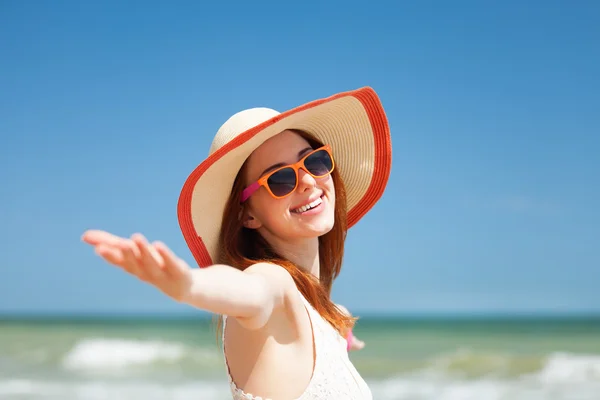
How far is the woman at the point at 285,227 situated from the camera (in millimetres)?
2709

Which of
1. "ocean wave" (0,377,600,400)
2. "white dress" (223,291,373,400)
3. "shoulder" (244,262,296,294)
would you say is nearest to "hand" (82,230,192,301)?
"shoulder" (244,262,296,294)

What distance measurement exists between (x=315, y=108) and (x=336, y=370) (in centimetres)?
108

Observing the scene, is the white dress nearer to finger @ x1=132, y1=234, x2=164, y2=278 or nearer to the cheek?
the cheek

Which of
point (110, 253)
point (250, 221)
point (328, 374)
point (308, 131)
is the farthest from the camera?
point (308, 131)

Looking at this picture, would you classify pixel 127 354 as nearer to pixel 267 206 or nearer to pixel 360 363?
pixel 360 363

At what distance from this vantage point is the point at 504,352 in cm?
1752

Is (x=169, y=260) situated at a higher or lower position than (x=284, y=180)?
lower

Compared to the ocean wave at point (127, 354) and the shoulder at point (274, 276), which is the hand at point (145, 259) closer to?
the shoulder at point (274, 276)

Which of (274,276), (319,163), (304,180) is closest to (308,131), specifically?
(319,163)

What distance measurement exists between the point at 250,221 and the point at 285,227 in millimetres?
213

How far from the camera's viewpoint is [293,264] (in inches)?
120

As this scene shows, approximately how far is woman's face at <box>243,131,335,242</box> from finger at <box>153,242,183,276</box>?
1352 millimetres

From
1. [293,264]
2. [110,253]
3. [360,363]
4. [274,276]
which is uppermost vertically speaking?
[360,363]

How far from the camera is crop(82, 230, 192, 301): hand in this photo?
1.64m
